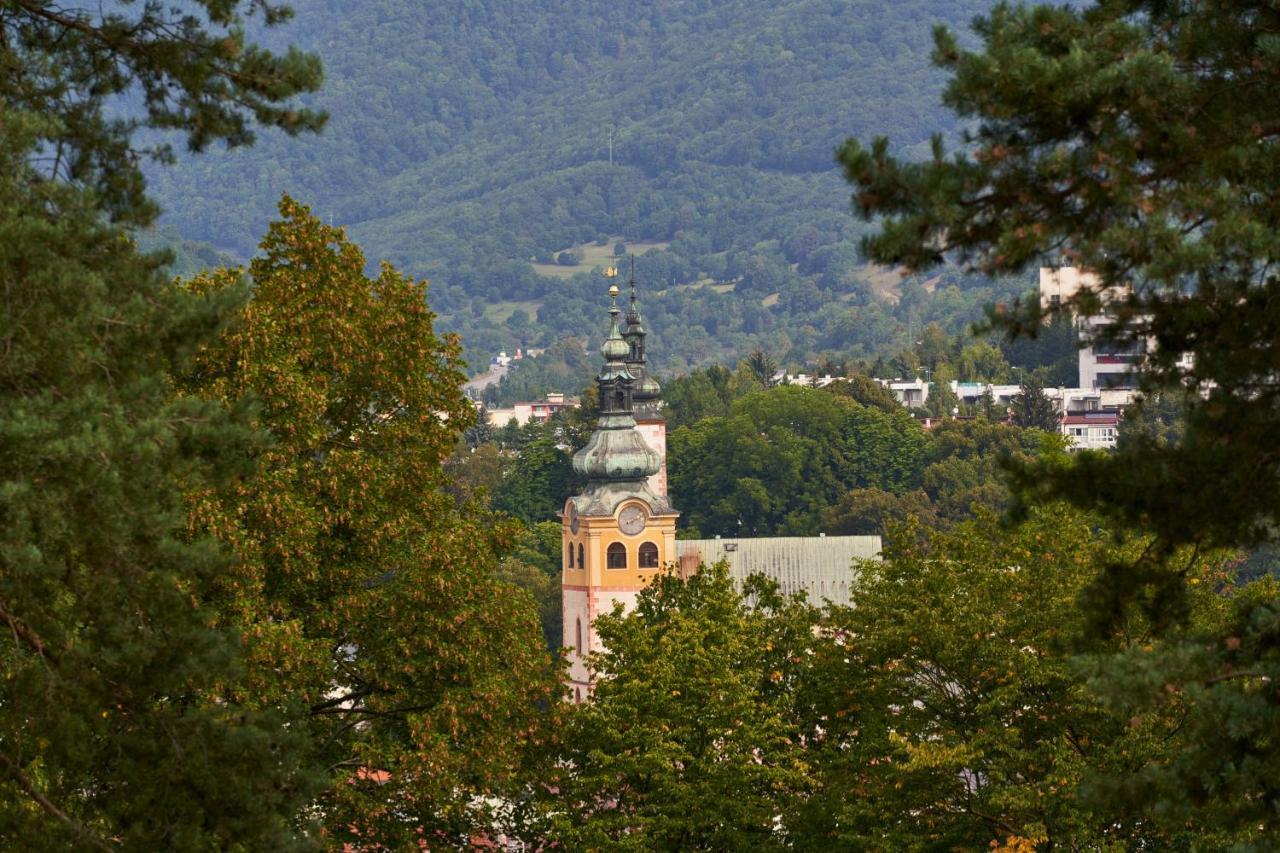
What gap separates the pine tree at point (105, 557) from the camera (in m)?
18.7

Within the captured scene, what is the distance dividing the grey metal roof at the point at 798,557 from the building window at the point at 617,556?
5.39 metres

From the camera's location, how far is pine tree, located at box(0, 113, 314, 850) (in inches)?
737

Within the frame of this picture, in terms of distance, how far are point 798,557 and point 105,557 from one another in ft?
271

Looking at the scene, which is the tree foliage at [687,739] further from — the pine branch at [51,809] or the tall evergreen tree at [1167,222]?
the tall evergreen tree at [1167,222]

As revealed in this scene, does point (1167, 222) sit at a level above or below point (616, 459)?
below

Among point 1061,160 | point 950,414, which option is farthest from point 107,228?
point 950,414

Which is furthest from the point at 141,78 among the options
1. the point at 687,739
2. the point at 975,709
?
the point at 687,739

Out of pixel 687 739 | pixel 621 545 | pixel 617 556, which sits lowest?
pixel 687 739

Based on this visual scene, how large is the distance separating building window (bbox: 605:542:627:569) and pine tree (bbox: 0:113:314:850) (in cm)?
7096

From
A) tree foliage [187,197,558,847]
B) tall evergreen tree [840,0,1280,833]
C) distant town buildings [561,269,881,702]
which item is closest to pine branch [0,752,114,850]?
tall evergreen tree [840,0,1280,833]

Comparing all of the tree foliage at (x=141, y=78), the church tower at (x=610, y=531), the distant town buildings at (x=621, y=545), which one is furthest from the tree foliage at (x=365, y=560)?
the church tower at (x=610, y=531)

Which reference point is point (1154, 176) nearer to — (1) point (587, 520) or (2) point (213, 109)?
(2) point (213, 109)

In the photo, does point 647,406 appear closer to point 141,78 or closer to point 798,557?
point 798,557

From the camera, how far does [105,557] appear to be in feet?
65.0
